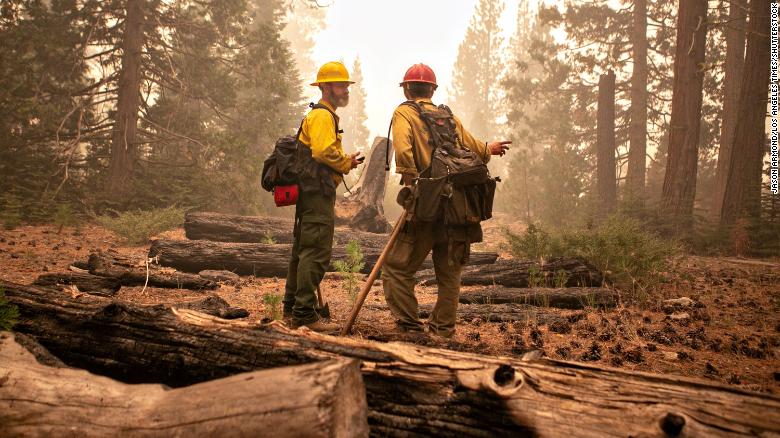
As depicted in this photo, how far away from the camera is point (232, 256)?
7.88m

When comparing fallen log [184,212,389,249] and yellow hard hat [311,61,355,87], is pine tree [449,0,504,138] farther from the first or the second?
yellow hard hat [311,61,355,87]

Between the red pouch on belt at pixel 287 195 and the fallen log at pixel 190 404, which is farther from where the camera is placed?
the red pouch on belt at pixel 287 195

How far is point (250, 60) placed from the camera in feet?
48.4

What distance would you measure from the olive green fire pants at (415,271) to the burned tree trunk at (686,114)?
9.26 m

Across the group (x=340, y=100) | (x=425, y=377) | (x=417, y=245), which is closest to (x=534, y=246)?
(x=417, y=245)

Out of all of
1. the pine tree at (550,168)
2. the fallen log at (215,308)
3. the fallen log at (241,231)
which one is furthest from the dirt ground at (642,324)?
the pine tree at (550,168)

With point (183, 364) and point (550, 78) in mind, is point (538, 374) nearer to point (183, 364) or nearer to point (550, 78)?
point (183, 364)

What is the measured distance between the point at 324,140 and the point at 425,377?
288 cm

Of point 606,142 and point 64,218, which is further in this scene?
point 606,142

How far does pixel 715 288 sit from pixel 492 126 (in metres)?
40.9

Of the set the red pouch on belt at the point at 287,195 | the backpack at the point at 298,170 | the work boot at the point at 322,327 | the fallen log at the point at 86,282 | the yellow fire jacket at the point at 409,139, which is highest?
the yellow fire jacket at the point at 409,139

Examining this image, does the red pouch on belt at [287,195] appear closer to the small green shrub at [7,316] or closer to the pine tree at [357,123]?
the small green shrub at [7,316]

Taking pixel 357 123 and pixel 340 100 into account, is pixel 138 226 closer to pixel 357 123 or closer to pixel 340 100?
pixel 340 100

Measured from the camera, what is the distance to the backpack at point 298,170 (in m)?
4.73
